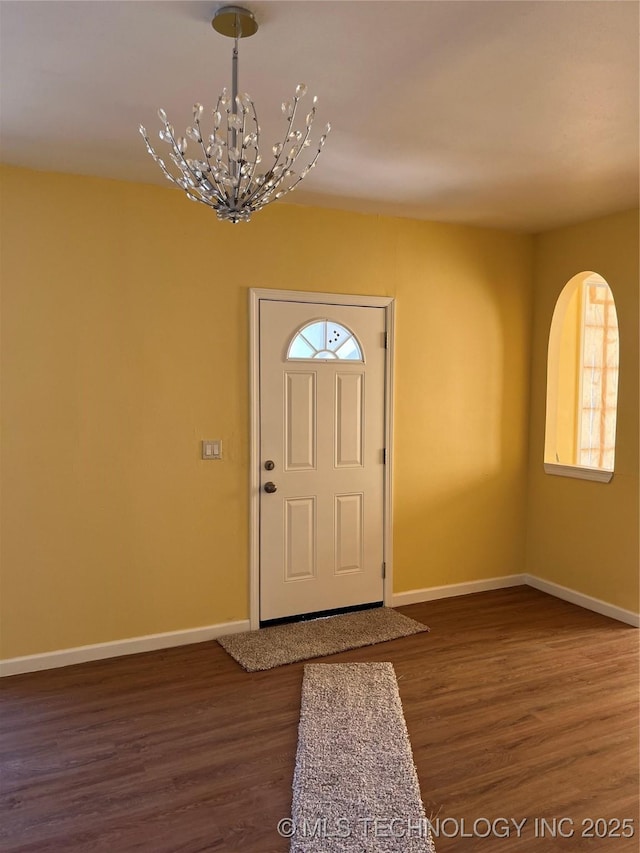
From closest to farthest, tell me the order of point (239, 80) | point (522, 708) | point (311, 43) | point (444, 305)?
1. point (311, 43)
2. point (239, 80)
3. point (522, 708)
4. point (444, 305)

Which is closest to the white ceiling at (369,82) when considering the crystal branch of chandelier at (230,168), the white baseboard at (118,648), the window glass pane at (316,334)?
the crystal branch of chandelier at (230,168)

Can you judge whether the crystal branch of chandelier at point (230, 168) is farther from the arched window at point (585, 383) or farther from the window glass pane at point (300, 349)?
the arched window at point (585, 383)

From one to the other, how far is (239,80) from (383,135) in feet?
2.63

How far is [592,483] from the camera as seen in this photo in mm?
4578

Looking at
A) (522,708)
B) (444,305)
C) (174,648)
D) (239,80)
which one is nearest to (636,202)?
(444,305)

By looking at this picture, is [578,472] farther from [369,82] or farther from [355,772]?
[369,82]

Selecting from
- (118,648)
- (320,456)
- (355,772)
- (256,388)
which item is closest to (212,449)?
(256,388)

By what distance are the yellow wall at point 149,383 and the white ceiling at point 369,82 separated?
40cm

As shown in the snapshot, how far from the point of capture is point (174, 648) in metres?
3.90

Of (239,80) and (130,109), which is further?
(130,109)

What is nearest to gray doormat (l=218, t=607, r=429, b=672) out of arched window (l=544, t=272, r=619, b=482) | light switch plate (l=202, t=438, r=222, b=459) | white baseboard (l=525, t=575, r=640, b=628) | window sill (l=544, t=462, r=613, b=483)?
light switch plate (l=202, t=438, r=222, b=459)

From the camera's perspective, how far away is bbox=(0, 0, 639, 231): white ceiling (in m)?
2.04

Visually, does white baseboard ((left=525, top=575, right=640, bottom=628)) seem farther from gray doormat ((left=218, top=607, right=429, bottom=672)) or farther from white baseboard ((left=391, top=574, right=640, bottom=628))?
gray doormat ((left=218, top=607, right=429, bottom=672))

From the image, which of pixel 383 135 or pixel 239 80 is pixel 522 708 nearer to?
pixel 383 135
